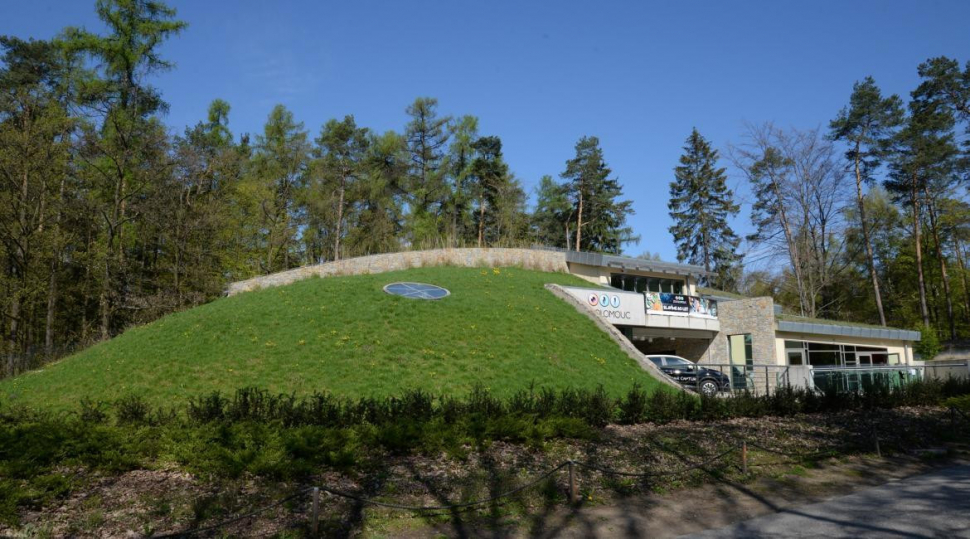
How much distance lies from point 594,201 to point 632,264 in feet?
78.3

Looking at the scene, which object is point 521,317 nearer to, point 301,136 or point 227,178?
point 227,178

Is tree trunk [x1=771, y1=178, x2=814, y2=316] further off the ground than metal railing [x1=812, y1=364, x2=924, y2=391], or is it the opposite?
tree trunk [x1=771, y1=178, x2=814, y2=316]

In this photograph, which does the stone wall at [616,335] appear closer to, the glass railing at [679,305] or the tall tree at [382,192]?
the glass railing at [679,305]

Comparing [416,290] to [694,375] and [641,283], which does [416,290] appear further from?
[641,283]

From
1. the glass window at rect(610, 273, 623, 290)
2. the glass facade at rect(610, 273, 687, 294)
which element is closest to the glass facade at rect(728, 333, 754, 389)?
the glass facade at rect(610, 273, 687, 294)

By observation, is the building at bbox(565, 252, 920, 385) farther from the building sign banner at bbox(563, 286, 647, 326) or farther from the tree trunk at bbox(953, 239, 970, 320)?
the tree trunk at bbox(953, 239, 970, 320)

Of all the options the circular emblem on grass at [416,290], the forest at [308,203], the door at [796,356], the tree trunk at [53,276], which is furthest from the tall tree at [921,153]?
the tree trunk at [53,276]

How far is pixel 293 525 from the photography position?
6582 millimetres

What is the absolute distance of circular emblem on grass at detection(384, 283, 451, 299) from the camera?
23.2 m

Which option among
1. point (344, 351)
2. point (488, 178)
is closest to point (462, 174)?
point (488, 178)

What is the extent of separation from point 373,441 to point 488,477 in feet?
6.88

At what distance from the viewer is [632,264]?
32.5m

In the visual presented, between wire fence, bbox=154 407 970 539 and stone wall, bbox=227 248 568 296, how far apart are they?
70.8 ft

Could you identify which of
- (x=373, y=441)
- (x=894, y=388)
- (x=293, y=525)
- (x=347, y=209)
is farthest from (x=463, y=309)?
(x=347, y=209)
